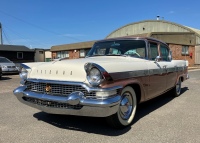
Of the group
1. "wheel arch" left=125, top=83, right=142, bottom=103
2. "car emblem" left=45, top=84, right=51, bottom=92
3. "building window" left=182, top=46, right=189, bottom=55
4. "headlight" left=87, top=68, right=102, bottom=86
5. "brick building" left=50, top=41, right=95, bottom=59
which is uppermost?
"brick building" left=50, top=41, right=95, bottom=59

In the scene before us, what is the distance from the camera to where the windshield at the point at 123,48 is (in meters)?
5.02

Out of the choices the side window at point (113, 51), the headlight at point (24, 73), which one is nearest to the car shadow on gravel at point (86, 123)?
the headlight at point (24, 73)

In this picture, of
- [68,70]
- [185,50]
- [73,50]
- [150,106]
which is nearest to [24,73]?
[68,70]

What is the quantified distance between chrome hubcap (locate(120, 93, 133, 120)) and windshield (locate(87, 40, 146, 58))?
1171 mm

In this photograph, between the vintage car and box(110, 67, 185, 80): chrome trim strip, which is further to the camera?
box(110, 67, 185, 80): chrome trim strip

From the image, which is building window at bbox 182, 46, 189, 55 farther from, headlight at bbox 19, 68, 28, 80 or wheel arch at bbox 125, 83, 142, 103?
headlight at bbox 19, 68, 28, 80

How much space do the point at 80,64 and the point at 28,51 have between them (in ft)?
94.6

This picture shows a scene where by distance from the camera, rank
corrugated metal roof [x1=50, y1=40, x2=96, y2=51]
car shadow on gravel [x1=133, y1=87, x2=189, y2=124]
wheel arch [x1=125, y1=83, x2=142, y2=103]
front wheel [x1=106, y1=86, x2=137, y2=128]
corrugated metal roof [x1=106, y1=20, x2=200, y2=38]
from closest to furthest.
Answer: front wheel [x1=106, y1=86, x2=137, y2=128]
wheel arch [x1=125, y1=83, x2=142, y2=103]
car shadow on gravel [x1=133, y1=87, x2=189, y2=124]
corrugated metal roof [x1=50, y1=40, x2=96, y2=51]
corrugated metal roof [x1=106, y1=20, x2=200, y2=38]

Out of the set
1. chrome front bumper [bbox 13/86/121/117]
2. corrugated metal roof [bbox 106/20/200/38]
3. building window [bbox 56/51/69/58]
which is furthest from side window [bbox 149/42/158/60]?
corrugated metal roof [bbox 106/20/200/38]

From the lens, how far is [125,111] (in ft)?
13.4

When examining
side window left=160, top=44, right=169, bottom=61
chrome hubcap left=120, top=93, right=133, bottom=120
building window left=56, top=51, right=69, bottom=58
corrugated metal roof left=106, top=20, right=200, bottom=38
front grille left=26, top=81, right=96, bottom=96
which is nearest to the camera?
front grille left=26, top=81, right=96, bottom=96

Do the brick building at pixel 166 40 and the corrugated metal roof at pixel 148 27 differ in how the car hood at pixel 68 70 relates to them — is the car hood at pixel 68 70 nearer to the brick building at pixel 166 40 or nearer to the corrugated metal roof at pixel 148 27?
the brick building at pixel 166 40

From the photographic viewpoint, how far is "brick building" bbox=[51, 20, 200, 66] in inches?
922

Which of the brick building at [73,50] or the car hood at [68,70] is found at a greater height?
the brick building at [73,50]
